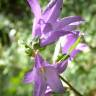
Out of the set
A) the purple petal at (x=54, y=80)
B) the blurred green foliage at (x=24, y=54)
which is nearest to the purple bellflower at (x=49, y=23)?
the purple petal at (x=54, y=80)

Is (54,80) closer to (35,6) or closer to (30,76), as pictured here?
(30,76)

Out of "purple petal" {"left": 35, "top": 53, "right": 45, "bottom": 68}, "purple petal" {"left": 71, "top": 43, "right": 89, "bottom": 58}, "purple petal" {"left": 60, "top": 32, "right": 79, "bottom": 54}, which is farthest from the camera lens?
"purple petal" {"left": 71, "top": 43, "right": 89, "bottom": 58}

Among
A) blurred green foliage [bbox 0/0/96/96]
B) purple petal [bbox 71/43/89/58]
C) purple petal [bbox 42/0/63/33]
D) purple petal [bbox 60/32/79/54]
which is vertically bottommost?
blurred green foliage [bbox 0/0/96/96]

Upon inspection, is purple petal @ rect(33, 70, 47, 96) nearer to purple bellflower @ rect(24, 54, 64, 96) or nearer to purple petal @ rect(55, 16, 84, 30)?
purple bellflower @ rect(24, 54, 64, 96)

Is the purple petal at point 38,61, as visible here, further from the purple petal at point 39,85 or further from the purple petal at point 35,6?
the purple petal at point 35,6

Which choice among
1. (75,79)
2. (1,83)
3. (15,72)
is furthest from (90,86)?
(1,83)

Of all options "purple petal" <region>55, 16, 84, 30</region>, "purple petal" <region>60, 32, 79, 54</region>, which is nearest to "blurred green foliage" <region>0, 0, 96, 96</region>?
"purple petal" <region>60, 32, 79, 54</region>

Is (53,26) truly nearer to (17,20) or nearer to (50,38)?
(50,38)

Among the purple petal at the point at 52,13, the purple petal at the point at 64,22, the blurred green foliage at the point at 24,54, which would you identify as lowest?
the blurred green foliage at the point at 24,54
